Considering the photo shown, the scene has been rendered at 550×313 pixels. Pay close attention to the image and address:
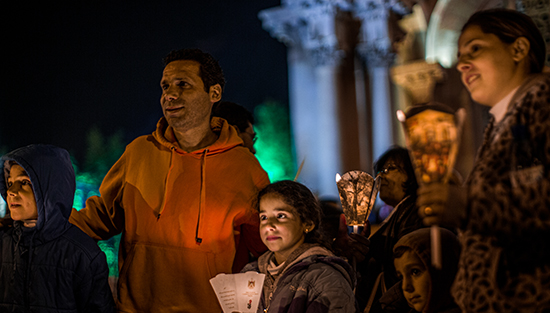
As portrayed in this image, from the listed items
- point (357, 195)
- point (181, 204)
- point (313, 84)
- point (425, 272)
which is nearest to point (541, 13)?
point (357, 195)

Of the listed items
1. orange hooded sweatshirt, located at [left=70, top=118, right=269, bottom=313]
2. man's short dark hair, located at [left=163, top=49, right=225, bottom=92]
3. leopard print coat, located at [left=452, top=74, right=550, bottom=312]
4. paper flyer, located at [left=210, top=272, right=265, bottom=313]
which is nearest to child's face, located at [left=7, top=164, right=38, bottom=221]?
orange hooded sweatshirt, located at [left=70, top=118, right=269, bottom=313]

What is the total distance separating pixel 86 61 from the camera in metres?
13.6

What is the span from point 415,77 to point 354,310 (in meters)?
9.11

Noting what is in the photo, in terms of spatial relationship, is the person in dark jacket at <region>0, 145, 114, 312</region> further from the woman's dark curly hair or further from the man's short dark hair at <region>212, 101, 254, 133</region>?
the man's short dark hair at <region>212, 101, 254, 133</region>

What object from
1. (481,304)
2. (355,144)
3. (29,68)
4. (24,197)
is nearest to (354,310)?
(481,304)

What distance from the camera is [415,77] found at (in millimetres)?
10852

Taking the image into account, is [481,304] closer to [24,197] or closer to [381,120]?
[24,197]

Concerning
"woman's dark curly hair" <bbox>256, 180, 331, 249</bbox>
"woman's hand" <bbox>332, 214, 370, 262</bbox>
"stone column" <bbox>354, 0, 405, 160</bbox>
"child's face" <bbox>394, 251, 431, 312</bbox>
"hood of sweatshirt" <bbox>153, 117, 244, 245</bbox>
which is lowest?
"child's face" <bbox>394, 251, 431, 312</bbox>

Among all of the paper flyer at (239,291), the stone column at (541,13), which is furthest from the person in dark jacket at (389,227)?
the stone column at (541,13)

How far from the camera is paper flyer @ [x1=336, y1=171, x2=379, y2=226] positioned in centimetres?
280

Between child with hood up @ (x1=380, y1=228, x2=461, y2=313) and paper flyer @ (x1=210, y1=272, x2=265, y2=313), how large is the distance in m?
0.79

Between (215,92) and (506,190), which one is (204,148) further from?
(506,190)

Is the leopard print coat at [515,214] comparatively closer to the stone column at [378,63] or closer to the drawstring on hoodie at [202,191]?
the drawstring on hoodie at [202,191]

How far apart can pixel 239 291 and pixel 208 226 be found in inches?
26.6
